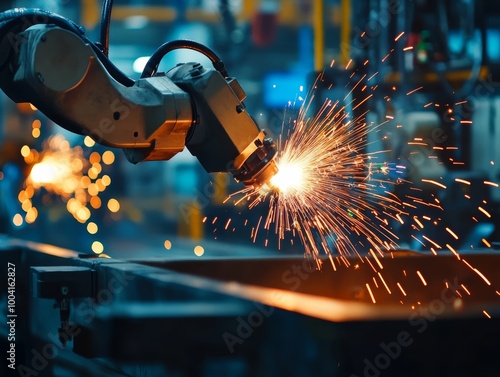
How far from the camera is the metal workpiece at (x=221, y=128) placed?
7.11ft

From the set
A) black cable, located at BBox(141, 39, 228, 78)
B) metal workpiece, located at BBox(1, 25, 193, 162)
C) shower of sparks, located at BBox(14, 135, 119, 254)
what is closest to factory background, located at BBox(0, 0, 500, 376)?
shower of sparks, located at BBox(14, 135, 119, 254)

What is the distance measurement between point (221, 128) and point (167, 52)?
0.27m

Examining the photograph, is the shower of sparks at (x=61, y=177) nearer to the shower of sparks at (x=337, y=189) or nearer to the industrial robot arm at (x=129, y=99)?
the shower of sparks at (x=337, y=189)

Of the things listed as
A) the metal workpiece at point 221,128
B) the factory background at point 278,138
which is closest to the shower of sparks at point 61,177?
the factory background at point 278,138

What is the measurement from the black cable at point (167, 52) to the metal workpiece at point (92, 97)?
95 millimetres

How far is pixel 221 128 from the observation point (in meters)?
2.17

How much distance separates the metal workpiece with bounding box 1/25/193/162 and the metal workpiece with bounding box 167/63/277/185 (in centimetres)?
4

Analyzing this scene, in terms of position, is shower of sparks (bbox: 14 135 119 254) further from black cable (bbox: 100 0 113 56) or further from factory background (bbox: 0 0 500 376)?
black cable (bbox: 100 0 113 56)

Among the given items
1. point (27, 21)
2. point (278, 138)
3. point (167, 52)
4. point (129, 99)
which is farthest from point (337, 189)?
point (278, 138)

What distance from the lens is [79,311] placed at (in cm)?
238

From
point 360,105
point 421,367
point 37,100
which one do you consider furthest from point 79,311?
point 360,105

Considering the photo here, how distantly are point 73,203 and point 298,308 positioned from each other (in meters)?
8.60

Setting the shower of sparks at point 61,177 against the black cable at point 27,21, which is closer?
the black cable at point 27,21

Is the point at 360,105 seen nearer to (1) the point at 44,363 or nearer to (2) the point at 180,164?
(1) the point at 44,363
